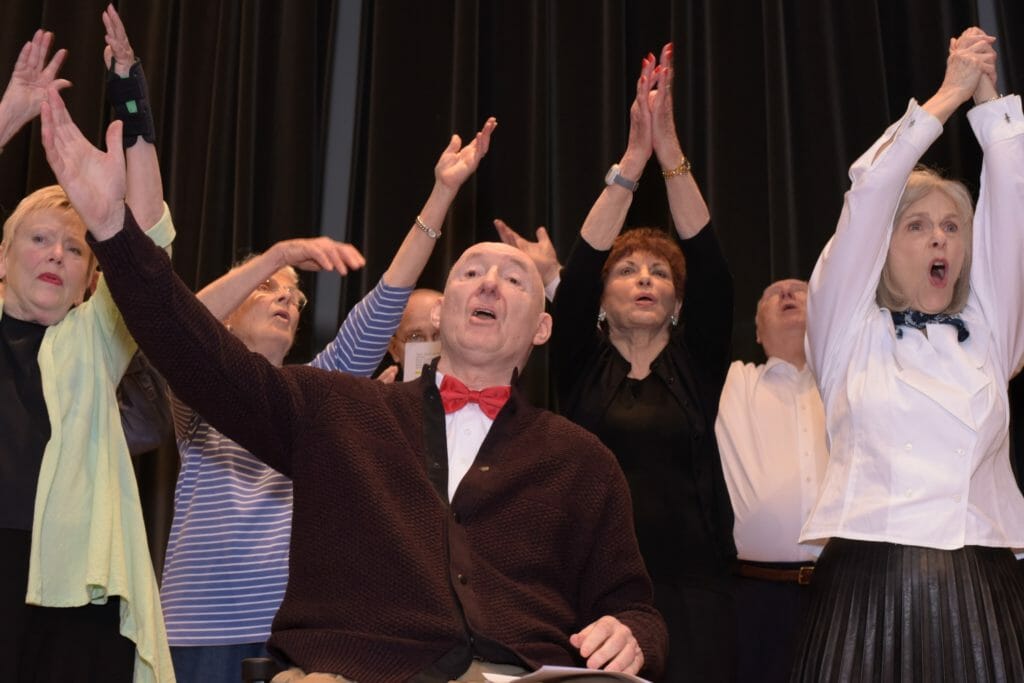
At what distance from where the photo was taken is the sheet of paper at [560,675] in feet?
5.36

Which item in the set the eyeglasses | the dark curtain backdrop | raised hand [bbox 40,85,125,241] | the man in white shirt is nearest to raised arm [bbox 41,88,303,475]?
raised hand [bbox 40,85,125,241]

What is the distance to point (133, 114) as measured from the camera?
211 cm

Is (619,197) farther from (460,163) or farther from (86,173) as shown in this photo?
(86,173)

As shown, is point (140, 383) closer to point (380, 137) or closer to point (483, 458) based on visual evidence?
point (483, 458)

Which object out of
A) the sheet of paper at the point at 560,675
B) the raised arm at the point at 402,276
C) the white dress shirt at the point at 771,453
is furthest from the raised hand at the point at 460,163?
the sheet of paper at the point at 560,675

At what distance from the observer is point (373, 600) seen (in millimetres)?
1843

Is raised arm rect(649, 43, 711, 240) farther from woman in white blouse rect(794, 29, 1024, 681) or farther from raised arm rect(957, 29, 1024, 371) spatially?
raised arm rect(957, 29, 1024, 371)

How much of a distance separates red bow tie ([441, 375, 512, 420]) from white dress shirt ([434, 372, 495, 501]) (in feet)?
0.05

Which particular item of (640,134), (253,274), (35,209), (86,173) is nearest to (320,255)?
(253,274)

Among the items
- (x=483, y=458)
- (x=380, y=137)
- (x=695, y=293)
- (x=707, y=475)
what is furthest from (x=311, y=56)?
(x=483, y=458)

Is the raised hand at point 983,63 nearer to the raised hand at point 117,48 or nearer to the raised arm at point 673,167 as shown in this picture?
the raised arm at point 673,167

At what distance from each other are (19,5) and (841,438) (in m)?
3.30

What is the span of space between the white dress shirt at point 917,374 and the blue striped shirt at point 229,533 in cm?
103

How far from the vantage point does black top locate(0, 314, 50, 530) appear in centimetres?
215
